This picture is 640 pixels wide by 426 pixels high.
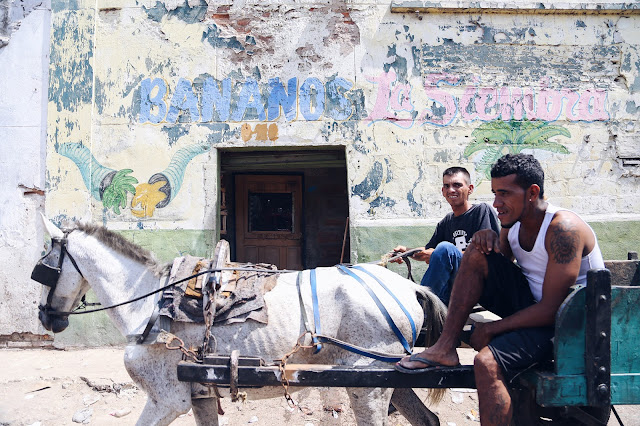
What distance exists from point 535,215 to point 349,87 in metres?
3.99

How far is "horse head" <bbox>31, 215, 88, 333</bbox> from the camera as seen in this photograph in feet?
9.39

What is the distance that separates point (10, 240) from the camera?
5.85 m

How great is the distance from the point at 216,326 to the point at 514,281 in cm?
179

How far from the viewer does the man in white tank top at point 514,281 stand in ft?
6.97

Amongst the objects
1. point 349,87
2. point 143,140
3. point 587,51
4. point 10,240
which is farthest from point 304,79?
point 10,240

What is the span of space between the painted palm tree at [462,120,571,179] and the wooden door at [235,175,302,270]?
3.83 metres

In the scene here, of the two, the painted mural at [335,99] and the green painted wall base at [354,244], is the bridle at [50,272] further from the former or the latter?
the painted mural at [335,99]

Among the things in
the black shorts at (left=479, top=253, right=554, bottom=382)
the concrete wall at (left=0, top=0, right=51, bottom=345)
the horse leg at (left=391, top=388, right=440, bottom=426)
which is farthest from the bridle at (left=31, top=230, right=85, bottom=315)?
the concrete wall at (left=0, top=0, right=51, bottom=345)

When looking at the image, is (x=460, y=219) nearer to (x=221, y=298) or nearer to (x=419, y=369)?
(x=419, y=369)

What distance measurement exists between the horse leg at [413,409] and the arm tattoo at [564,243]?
4.57 feet

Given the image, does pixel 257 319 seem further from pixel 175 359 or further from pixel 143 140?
pixel 143 140

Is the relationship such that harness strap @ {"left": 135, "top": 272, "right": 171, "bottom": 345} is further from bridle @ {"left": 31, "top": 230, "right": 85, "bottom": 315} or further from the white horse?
bridle @ {"left": 31, "top": 230, "right": 85, "bottom": 315}

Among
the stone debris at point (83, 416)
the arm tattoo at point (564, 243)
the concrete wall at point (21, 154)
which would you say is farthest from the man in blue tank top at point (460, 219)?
the concrete wall at point (21, 154)

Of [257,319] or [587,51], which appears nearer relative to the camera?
[257,319]
